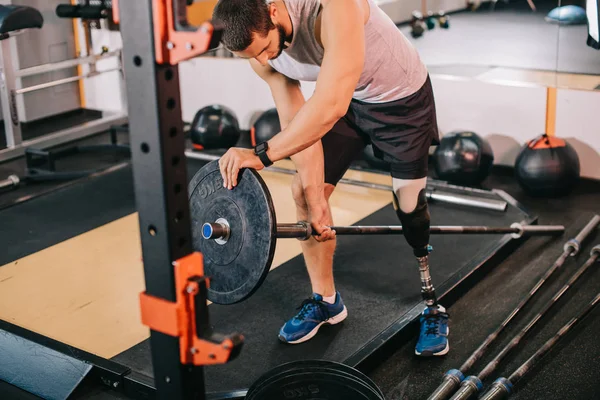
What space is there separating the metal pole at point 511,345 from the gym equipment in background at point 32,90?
3242 millimetres

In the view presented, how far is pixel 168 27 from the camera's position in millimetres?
1356

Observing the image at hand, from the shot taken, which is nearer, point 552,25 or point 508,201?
point 508,201

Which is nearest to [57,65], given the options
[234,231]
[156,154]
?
[234,231]

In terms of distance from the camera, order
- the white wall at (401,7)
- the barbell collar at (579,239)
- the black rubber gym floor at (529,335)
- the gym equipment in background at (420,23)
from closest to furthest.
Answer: the black rubber gym floor at (529,335) → the barbell collar at (579,239) → the gym equipment in background at (420,23) → the white wall at (401,7)

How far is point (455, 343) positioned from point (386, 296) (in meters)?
0.36

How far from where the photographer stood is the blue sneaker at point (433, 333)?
2.62 meters

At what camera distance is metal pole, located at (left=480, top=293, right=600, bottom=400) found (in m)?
2.24

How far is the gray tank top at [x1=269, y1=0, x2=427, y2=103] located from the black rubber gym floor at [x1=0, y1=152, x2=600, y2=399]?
865 millimetres

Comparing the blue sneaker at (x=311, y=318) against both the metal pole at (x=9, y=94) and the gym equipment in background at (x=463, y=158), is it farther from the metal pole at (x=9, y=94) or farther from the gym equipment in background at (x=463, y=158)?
the metal pole at (x=9, y=94)

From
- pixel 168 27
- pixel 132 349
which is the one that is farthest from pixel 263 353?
pixel 168 27

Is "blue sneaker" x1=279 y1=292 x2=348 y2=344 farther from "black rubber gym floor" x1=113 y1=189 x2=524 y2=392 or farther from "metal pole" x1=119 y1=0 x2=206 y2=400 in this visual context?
"metal pole" x1=119 y1=0 x2=206 y2=400

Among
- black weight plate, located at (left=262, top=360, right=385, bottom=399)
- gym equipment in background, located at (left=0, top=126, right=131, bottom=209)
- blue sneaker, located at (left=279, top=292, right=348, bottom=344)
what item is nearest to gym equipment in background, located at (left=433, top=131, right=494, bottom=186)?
blue sneaker, located at (left=279, top=292, right=348, bottom=344)

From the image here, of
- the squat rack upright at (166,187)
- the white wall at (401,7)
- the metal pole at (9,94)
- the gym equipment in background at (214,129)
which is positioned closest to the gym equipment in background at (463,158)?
the gym equipment in background at (214,129)

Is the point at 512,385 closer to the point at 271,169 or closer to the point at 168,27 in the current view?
the point at 168,27
